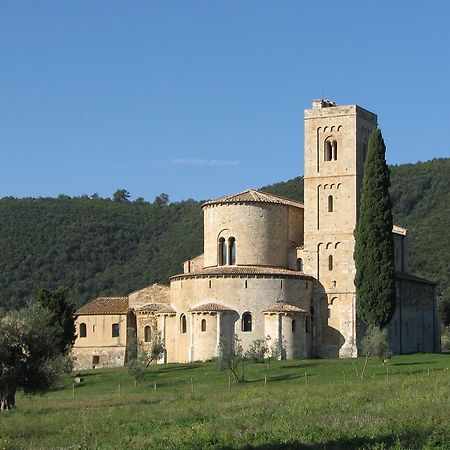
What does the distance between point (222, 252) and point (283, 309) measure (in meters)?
6.66

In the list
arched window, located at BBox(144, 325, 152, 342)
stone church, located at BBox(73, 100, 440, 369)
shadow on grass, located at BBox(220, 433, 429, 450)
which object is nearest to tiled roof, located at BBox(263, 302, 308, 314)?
stone church, located at BBox(73, 100, 440, 369)

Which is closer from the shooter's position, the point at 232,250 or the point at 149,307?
the point at 232,250

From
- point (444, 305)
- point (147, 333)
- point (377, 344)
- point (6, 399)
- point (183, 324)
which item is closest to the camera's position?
point (6, 399)

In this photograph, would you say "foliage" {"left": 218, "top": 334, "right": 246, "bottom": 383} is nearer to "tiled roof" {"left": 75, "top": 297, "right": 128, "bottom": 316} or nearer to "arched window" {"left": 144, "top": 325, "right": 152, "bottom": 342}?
"arched window" {"left": 144, "top": 325, "right": 152, "bottom": 342}

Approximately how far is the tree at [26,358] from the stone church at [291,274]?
770 inches

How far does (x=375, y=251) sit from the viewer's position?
61.7 meters

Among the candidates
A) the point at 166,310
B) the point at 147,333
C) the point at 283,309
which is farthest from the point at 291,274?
the point at 147,333

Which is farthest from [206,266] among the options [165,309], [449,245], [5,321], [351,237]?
[449,245]

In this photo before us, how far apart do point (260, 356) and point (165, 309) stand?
890 cm

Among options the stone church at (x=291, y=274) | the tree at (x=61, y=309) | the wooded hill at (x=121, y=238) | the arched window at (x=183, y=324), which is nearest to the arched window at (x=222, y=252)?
the stone church at (x=291, y=274)

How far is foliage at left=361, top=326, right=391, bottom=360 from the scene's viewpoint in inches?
2307

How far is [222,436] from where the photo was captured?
92.6 feet

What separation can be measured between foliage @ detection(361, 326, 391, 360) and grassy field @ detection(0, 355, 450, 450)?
67 centimetres

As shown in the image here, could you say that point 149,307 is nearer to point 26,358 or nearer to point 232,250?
point 232,250
